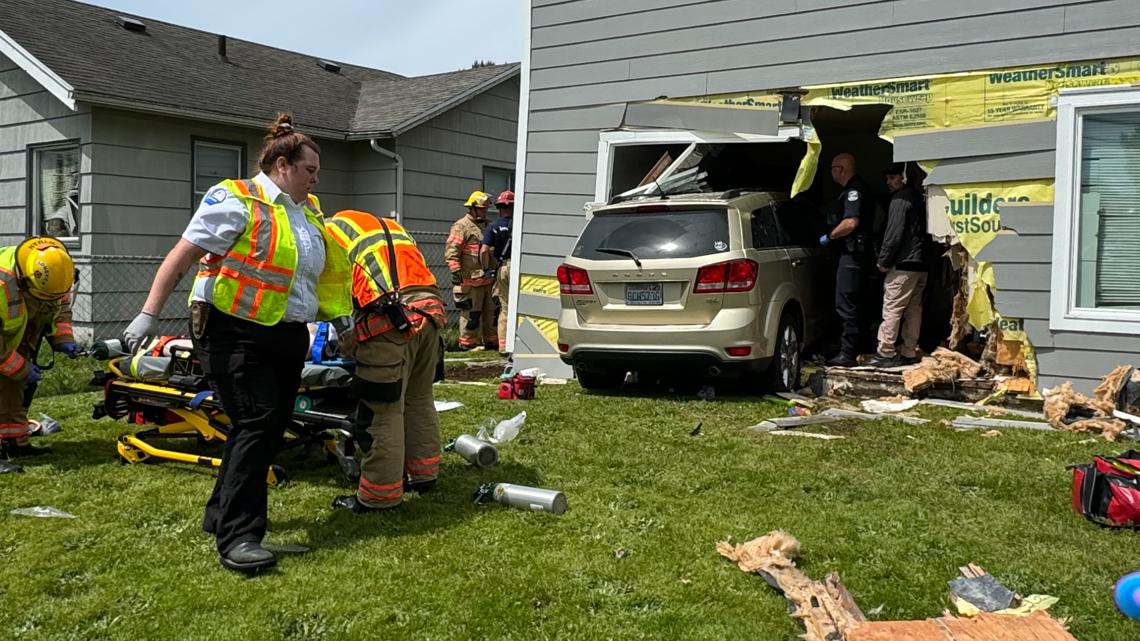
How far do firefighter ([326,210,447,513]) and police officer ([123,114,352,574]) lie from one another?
1.26 ft

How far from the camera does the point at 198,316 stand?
13.4 feet

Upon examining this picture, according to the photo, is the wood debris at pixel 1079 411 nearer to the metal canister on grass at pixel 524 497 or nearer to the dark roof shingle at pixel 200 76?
the metal canister on grass at pixel 524 497

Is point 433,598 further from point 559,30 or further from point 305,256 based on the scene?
point 559,30

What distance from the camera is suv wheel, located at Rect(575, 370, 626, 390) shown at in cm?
897

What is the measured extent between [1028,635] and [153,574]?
3393 millimetres

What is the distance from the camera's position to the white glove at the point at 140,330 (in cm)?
397

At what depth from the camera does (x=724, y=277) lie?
787 centimetres

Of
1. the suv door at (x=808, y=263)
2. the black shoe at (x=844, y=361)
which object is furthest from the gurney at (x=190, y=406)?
the black shoe at (x=844, y=361)

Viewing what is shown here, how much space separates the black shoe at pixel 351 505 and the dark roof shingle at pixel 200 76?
895cm

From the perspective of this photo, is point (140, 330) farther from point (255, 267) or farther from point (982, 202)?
point (982, 202)

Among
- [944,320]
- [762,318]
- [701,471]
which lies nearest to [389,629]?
[701,471]

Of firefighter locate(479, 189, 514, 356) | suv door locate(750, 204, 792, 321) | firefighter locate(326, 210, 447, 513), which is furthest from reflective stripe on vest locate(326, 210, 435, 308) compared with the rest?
firefighter locate(479, 189, 514, 356)

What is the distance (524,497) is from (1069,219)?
17.2 ft

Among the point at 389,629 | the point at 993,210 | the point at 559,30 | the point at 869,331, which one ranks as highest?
the point at 559,30
